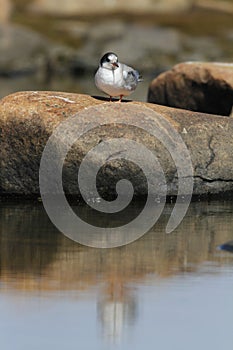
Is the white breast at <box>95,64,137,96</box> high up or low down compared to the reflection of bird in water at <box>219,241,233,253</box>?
up

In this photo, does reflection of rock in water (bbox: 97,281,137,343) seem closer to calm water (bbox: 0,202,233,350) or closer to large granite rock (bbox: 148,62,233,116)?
calm water (bbox: 0,202,233,350)

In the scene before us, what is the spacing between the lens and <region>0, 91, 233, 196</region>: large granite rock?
1234 centimetres

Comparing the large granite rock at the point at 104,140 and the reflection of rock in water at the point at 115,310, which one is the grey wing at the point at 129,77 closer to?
the large granite rock at the point at 104,140

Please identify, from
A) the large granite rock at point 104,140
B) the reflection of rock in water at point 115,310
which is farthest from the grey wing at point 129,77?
the reflection of rock in water at point 115,310

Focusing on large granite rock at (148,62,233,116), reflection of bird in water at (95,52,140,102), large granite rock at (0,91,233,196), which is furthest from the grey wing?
large granite rock at (148,62,233,116)

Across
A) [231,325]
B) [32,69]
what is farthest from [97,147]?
[32,69]

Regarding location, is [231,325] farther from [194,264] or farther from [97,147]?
[97,147]

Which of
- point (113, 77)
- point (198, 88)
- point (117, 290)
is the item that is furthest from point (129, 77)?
point (117, 290)

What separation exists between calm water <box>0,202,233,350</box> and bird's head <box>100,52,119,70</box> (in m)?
2.57

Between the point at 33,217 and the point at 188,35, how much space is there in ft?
120

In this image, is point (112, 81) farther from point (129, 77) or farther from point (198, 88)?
point (198, 88)

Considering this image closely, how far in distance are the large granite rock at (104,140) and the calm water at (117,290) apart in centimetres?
131

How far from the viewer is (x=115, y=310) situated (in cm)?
785

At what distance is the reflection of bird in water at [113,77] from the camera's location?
13.1 meters
